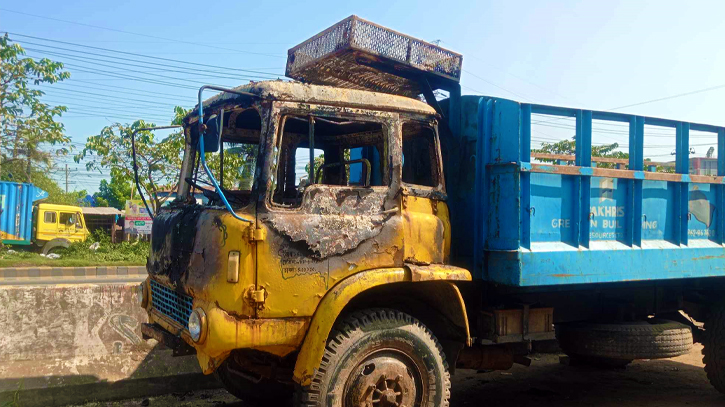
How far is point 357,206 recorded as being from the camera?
3652 mm

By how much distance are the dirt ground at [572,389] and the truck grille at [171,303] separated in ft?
4.04

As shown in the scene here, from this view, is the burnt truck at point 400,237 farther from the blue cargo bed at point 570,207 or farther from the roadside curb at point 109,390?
the roadside curb at point 109,390

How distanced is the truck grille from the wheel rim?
1122 millimetres

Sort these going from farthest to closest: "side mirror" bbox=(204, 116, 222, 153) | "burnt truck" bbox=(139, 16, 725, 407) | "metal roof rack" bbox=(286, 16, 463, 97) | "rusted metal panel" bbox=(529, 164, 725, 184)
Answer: "metal roof rack" bbox=(286, 16, 463, 97)
"rusted metal panel" bbox=(529, 164, 725, 184)
"burnt truck" bbox=(139, 16, 725, 407)
"side mirror" bbox=(204, 116, 222, 153)

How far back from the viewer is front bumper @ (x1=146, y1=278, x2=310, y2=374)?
3.13m

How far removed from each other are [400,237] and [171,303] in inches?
63.8

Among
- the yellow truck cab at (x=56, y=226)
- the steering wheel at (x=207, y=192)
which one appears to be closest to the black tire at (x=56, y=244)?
the yellow truck cab at (x=56, y=226)

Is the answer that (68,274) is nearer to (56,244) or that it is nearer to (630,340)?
(56,244)

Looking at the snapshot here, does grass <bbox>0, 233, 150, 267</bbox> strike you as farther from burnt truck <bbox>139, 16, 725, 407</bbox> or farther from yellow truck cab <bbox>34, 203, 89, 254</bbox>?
burnt truck <bbox>139, 16, 725, 407</bbox>

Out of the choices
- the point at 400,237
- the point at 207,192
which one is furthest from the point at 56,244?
→ the point at 400,237

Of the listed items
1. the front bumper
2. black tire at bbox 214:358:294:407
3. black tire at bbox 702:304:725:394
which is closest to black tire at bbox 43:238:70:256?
black tire at bbox 214:358:294:407

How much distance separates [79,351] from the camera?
4.88 m

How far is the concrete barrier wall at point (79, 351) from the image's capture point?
15.0 feet

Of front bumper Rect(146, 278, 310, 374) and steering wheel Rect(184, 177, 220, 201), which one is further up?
steering wheel Rect(184, 177, 220, 201)
